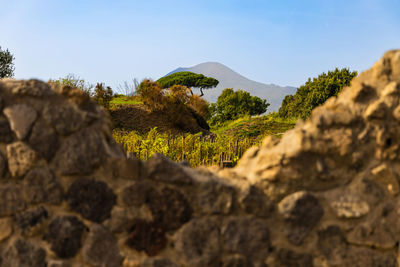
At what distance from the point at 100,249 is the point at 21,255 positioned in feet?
1.66

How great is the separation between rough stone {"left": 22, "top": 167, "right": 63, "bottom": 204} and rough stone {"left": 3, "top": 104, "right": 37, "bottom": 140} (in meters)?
0.25

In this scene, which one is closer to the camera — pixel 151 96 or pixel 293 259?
pixel 293 259

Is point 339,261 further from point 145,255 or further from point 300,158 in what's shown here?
point 145,255

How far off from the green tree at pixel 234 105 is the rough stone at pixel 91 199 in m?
31.2

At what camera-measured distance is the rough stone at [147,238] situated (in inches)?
87.9

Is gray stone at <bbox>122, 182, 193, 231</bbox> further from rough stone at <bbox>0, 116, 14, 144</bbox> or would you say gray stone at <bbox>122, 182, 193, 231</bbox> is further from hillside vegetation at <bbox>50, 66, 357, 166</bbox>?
hillside vegetation at <bbox>50, 66, 357, 166</bbox>

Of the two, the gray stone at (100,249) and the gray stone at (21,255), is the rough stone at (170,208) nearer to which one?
the gray stone at (100,249)

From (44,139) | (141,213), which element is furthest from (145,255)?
(44,139)

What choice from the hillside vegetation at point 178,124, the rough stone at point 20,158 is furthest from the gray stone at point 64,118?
the hillside vegetation at point 178,124

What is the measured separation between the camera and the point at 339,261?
232 centimetres

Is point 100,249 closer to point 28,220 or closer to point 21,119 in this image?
point 28,220

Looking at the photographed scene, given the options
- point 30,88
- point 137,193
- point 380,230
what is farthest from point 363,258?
point 30,88

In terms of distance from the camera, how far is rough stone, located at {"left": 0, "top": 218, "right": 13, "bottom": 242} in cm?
221

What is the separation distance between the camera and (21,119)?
219 centimetres
